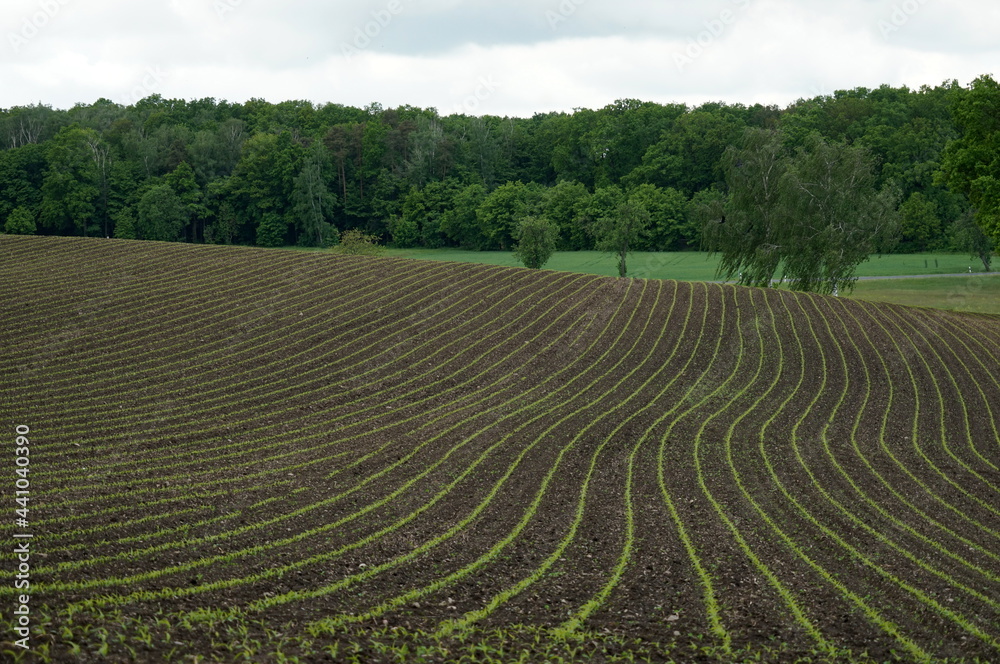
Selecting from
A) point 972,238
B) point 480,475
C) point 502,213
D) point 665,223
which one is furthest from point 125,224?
point 480,475

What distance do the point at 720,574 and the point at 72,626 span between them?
9568 millimetres

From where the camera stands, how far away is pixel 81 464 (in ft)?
54.9

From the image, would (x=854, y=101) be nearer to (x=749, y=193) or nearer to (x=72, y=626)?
(x=749, y=193)

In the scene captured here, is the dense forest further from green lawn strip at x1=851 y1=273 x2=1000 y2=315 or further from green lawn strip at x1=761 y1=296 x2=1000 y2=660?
green lawn strip at x1=761 y1=296 x2=1000 y2=660

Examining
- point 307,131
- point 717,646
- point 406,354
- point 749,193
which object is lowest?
point 717,646

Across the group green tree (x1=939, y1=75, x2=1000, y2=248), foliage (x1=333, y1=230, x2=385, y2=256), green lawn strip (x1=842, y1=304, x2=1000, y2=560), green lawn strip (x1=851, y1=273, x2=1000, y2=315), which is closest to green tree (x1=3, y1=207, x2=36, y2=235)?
foliage (x1=333, y1=230, x2=385, y2=256)

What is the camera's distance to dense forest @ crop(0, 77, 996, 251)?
88.9 meters

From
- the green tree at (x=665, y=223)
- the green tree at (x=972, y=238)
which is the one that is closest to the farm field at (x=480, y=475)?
the green tree at (x=972, y=238)

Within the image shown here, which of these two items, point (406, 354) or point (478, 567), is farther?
point (406, 354)

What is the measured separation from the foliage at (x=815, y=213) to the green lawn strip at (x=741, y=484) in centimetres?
1310

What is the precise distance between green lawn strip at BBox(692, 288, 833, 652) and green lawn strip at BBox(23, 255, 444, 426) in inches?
516

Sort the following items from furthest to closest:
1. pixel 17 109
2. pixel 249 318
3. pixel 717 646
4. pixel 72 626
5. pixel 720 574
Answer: pixel 17 109
pixel 249 318
pixel 720 574
pixel 717 646
pixel 72 626

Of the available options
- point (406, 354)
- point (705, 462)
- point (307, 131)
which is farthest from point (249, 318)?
point (307, 131)

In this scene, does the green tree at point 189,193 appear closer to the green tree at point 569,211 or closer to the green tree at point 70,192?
the green tree at point 70,192
